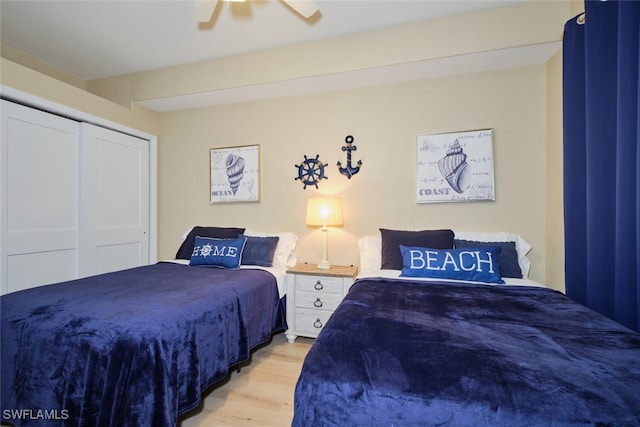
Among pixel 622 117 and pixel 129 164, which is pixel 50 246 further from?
pixel 622 117

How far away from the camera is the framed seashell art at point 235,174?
314 cm

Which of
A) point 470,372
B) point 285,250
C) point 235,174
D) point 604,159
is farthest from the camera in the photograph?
point 235,174

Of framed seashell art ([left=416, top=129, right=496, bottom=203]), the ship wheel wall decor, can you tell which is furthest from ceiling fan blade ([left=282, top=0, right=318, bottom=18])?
framed seashell art ([left=416, top=129, right=496, bottom=203])

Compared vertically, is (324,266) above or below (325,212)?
below

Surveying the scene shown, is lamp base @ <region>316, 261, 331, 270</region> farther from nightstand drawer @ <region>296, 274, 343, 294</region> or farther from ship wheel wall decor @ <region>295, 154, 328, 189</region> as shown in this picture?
ship wheel wall decor @ <region>295, 154, 328, 189</region>

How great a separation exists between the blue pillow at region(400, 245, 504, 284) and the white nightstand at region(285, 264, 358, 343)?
21.8 inches

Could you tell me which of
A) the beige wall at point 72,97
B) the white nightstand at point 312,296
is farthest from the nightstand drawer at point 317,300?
the beige wall at point 72,97

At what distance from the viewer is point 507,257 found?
2.18 meters

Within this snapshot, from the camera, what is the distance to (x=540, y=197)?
7.94 ft

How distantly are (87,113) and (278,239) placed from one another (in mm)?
2174

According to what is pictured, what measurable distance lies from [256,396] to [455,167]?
2.35 meters

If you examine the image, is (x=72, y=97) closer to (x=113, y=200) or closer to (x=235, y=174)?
(x=113, y=200)

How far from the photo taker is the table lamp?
263cm

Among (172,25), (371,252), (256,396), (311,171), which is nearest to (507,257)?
(371,252)
